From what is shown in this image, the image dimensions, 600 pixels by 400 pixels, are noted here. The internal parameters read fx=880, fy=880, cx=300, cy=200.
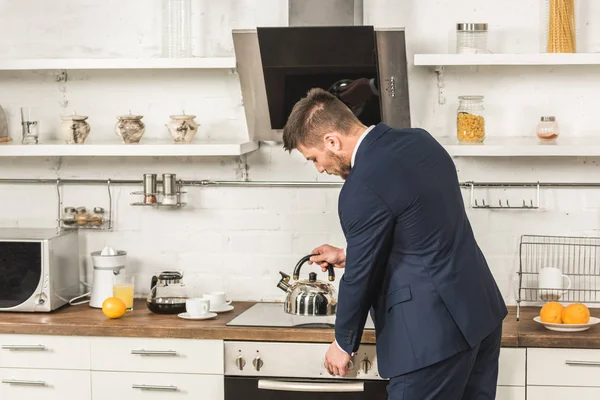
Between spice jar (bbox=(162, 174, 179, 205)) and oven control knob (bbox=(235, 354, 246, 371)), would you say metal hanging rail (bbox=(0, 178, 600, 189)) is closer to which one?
spice jar (bbox=(162, 174, 179, 205))

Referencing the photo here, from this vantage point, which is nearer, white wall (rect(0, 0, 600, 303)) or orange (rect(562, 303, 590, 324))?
orange (rect(562, 303, 590, 324))

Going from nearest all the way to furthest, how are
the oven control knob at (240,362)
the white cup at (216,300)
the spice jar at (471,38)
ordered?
1. the oven control knob at (240,362)
2. the spice jar at (471,38)
3. the white cup at (216,300)

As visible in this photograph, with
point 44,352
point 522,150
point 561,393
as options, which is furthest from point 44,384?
point 522,150

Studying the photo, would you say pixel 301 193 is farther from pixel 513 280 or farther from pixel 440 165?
pixel 440 165

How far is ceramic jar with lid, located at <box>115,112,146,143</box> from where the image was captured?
376cm

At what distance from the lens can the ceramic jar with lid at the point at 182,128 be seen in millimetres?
3748

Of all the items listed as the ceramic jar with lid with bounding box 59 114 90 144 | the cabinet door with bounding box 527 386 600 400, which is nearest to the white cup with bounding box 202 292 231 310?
the ceramic jar with lid with bounding box 59 114 90 144

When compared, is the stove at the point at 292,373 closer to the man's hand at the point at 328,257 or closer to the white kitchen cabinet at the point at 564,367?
the man's hand at the point at 328,257

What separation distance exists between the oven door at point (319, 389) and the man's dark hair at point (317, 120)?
3.14 feet

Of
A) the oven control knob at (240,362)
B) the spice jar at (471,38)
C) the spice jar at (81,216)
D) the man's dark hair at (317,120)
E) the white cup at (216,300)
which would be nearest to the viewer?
the man's dark hair at (317,120)

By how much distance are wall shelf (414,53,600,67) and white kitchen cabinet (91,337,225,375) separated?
1.40 m

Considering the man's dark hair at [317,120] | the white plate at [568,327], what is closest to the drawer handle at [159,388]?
the man's dark hair at [317,120]

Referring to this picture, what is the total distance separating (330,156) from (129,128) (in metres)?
1.26

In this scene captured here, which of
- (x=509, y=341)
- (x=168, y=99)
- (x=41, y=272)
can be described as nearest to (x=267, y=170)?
(x=168, y=99)
